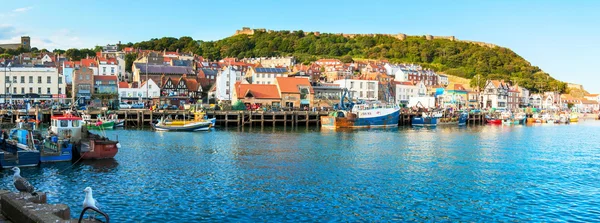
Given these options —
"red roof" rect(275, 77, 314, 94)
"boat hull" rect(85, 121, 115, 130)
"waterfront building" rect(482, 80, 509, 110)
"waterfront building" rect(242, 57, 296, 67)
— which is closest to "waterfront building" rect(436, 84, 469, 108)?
"waterfront building" rect(482, 80, 509, 110)

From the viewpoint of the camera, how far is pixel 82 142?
109 ft

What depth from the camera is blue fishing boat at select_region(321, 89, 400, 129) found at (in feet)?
213

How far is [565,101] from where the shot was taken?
150875mm

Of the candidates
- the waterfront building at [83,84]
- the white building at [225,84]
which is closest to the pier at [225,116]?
the waterfront building at [83,84]

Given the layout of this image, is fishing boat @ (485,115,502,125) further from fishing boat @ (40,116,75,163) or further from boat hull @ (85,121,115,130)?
fishing boat @ (40,116,75,163)

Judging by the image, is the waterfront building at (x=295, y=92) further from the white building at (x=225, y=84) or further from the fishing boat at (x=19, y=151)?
the fishing boat at (x=19, y=151)

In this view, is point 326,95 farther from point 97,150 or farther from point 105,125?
point 97,150

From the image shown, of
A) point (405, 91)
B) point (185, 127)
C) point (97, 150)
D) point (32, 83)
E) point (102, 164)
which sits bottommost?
point (102, 164)

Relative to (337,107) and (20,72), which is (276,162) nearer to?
(337,107)

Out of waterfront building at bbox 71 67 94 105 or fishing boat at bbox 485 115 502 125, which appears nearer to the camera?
waterfront building at bbox 71 67 94 105

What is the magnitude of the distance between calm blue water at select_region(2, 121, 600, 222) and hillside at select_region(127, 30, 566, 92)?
110894 millimetres

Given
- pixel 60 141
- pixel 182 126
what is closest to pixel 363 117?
pixel 182 126

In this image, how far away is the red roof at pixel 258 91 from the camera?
78.3m

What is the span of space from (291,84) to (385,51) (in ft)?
306
